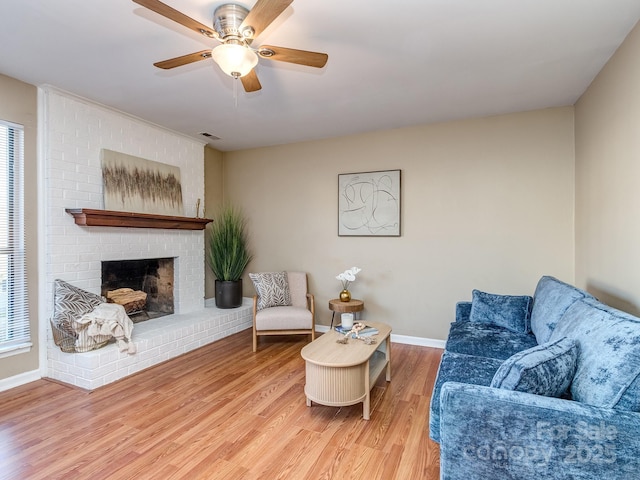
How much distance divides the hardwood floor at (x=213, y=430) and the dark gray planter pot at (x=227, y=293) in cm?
134

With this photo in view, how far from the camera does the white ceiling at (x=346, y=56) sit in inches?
76.8

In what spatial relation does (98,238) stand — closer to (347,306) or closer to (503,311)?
(347,306)

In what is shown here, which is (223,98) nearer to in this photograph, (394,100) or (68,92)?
(68,92)

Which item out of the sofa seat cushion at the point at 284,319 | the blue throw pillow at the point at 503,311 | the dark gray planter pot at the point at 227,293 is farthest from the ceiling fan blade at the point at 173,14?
the dark gray planter pot at the point at 227,293

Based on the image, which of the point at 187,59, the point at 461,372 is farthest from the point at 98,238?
the point at 461,372

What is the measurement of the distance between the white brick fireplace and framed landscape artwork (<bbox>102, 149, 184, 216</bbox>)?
0.25 feet

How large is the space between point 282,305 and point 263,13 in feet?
10.6

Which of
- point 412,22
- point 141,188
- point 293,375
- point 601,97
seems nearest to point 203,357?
point 293,375

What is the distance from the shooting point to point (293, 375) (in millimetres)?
3113

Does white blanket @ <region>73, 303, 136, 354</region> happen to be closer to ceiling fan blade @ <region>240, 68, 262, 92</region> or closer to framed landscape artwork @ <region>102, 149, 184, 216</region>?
framed landscape artwork @ <region>102, 149, 184, 216</region>

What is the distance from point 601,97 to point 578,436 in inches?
104

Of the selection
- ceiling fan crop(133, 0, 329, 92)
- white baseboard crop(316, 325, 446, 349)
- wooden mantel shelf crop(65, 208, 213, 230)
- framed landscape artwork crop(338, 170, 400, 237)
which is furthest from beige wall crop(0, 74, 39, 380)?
white baseboard crop(316, 325, 446, 349)

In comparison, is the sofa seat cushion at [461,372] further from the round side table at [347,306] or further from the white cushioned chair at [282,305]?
the white cushioned chair at [282,305]

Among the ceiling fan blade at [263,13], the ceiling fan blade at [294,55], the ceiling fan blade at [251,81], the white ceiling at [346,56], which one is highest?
the white ceiling at [346,56]
